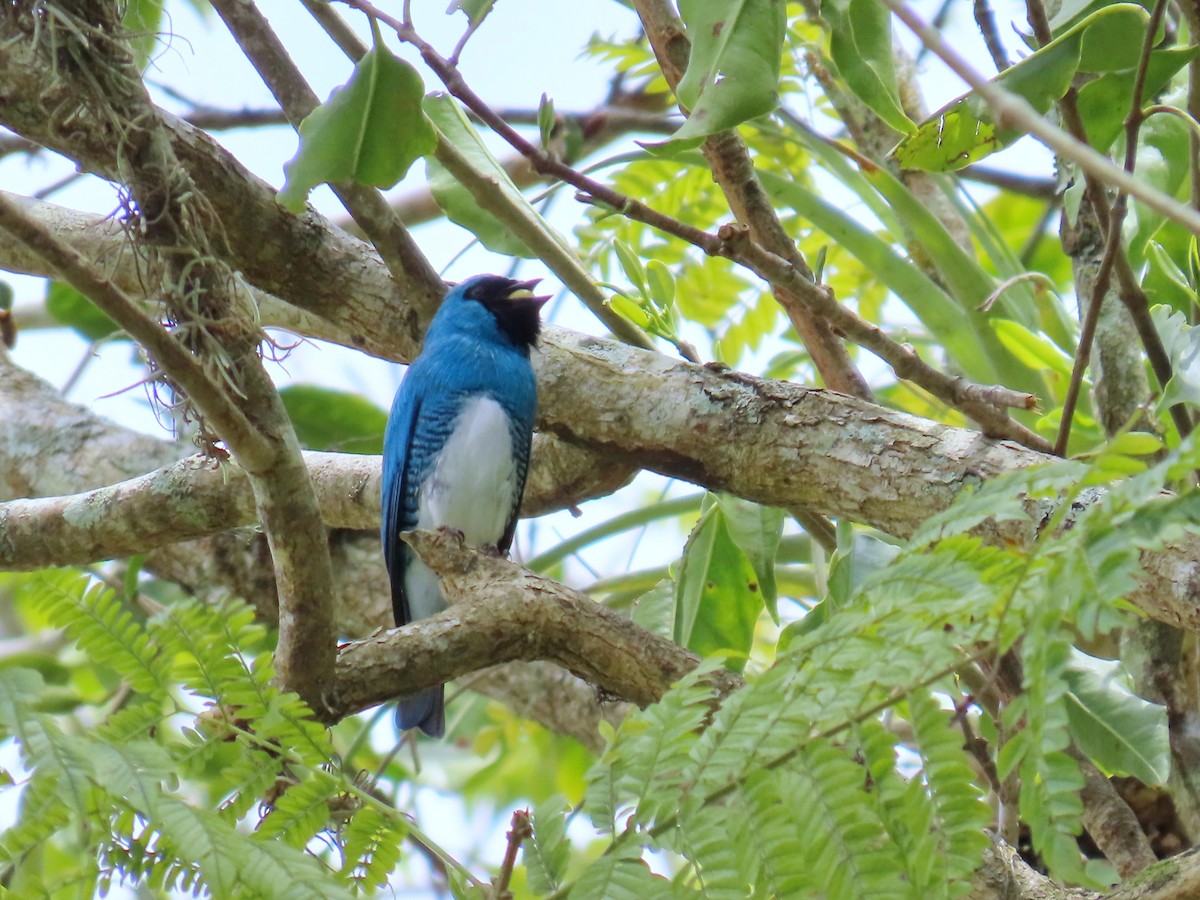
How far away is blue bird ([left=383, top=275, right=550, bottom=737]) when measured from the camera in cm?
384

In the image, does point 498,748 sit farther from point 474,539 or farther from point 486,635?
point 486,635

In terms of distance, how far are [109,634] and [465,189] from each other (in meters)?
1.73

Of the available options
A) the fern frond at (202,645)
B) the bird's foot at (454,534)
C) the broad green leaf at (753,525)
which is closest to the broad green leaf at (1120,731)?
the broad green leaf at (753,525)

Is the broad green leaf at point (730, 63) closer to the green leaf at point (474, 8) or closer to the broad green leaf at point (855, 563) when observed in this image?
the green leaf at point (474, 8)

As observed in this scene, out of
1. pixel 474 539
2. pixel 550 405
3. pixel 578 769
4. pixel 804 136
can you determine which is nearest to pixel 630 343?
pixel 550 405

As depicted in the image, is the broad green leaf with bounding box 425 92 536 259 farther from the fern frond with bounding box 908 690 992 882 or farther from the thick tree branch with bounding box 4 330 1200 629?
the fern frond with bounding box 908 690 992 882

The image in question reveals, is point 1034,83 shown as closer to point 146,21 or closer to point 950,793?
point 950,793

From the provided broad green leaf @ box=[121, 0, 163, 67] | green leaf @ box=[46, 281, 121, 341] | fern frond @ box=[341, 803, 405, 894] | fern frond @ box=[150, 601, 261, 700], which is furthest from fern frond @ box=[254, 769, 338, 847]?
green leaf @ box=[46, 281, 121, 341]

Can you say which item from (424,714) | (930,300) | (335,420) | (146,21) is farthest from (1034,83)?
(335,420)

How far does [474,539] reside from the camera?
411 centimetres

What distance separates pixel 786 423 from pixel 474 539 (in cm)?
182

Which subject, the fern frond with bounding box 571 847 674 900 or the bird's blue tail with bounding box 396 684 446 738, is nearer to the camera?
the fern frond with bounding box 571 847 674 900

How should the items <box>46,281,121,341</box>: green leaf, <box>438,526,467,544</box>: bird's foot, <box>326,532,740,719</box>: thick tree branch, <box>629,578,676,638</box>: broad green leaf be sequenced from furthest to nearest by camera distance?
<box>46,281,121,341</box>: green leaf
<box>629,578,676,638</box>: broad green leaf
<box>438,526,467,544</box>: bird's foot
<box>326,532,740,719</box>: thick tree branch

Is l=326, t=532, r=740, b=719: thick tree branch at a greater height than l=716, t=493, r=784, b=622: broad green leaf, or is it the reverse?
l=716, t=493, r=784, b=622: broad green leaf
